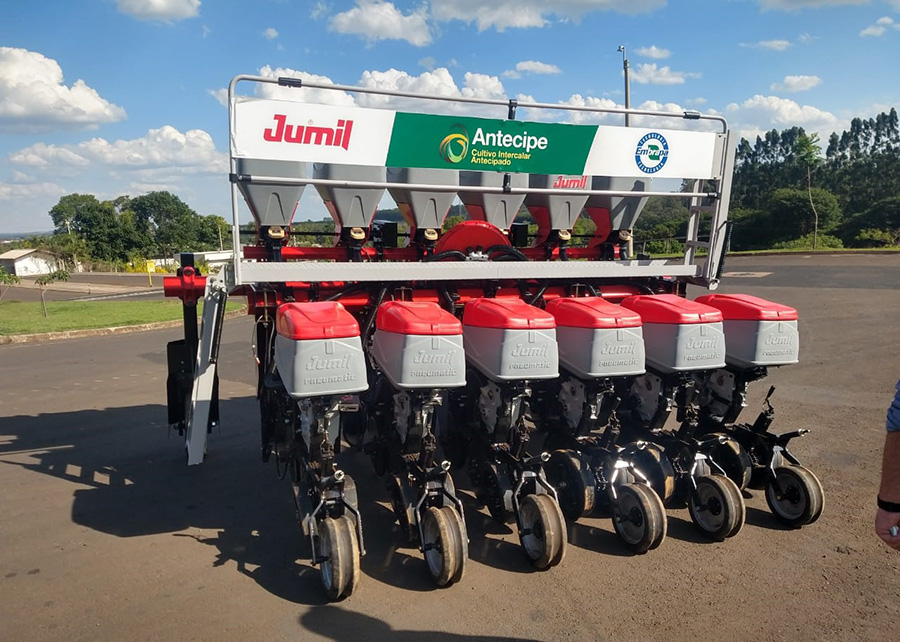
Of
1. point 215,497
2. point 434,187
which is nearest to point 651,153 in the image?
point 434,187

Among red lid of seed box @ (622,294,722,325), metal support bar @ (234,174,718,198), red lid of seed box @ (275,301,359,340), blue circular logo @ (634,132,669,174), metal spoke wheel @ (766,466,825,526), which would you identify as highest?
blue circular logo @ (634,132,669,174)

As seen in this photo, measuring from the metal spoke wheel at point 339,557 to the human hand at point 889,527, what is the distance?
2869mm

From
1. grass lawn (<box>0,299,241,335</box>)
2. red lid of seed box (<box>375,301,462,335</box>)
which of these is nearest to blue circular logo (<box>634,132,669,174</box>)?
red lid of seed box (<box>375,301,462,335</box>)

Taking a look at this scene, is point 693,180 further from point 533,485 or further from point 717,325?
point 533,485

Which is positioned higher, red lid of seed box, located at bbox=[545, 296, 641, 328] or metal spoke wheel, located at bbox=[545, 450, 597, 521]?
red lid of seed box, located at bbox=[545, 296, 641, 328]

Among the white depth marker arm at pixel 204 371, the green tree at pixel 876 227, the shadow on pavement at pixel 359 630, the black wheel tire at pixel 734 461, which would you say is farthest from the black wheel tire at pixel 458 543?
the green tree at pixel 876 227

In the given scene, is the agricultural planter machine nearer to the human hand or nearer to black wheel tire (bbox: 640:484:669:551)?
black wheel tire (bbox: 640:484:669:551)

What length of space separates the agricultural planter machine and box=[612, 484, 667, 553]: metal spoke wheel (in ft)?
0.05

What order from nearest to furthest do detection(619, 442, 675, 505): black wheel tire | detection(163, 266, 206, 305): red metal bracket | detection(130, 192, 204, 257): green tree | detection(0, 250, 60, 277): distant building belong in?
detection(619, 442, 675, 505): black wheel tire, detection(163, 266, 206, 305): red metal bracket, detection(0, 250, 60, 277): distant building, detection(130, 192, 204, 257): green tree

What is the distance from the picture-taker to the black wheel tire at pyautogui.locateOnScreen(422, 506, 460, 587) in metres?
4.15

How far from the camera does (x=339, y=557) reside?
400 centimetres

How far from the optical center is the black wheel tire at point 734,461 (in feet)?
18.0

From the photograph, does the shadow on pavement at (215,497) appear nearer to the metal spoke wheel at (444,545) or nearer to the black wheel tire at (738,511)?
the metal spoke wheel at (444,545)

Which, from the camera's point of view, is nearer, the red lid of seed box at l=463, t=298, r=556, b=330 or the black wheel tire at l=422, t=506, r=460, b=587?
the black wheel tire at l=422, t=506, r=460, b=587
